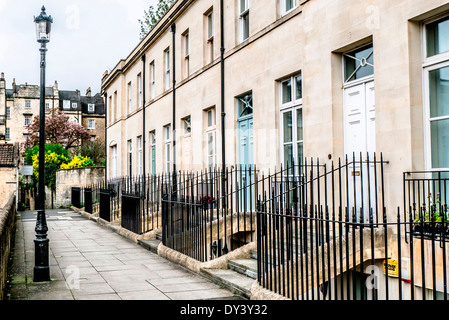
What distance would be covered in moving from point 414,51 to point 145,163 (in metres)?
16.4

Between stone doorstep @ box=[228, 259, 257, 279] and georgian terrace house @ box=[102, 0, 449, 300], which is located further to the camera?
stone doorstep @ box=[228, 259, 257, 279]

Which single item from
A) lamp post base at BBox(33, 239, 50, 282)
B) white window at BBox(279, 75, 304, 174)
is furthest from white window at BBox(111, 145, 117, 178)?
lamp post base at BBox(33, 239, 50, 282)

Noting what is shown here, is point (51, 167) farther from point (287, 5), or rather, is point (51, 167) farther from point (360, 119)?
point (360, 119)

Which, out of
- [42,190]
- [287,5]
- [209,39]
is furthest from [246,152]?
[42,190]

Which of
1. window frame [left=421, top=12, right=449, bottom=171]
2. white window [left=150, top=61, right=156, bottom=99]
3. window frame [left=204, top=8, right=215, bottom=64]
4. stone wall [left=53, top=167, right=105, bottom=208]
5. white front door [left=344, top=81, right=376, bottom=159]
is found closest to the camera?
window frame [left=421, top=12, right=449, bottom=171]

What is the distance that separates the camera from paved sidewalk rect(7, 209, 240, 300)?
7348mm

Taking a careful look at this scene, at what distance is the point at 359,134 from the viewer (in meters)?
7.80

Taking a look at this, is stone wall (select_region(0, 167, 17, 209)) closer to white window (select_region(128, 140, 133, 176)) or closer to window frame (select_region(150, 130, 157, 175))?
white window (select_region(128, 140, 133, 176))

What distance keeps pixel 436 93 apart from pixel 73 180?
2864 centimetres

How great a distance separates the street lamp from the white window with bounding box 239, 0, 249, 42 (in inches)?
204

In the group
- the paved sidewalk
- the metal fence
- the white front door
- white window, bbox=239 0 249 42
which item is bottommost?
the paved sidewalk

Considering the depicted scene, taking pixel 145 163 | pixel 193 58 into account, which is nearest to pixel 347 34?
pixel 193 58

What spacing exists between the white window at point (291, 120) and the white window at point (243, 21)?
2529 millimetres

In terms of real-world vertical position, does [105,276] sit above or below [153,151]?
below
